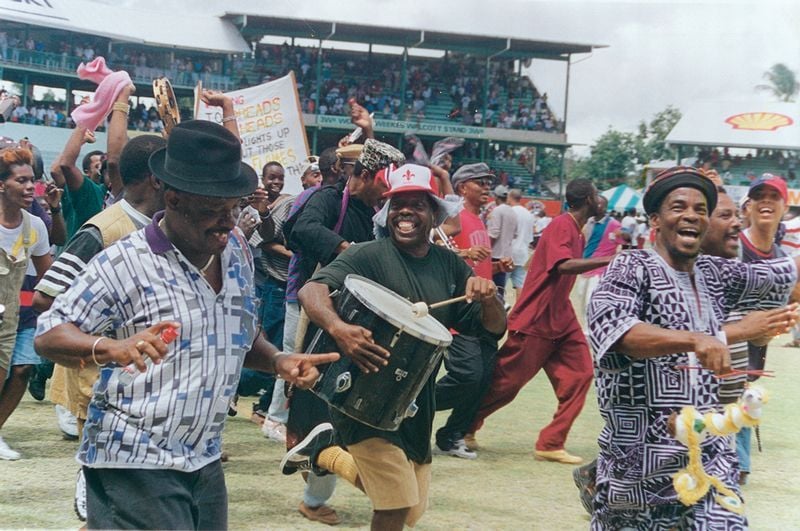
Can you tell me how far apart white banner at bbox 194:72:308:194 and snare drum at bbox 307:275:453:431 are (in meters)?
6.11

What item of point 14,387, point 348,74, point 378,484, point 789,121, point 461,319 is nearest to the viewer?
point 378,484

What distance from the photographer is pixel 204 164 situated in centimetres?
333

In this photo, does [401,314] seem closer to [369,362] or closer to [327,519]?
[369,362]

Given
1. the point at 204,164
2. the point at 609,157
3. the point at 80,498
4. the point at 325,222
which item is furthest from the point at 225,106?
the point at 609,157

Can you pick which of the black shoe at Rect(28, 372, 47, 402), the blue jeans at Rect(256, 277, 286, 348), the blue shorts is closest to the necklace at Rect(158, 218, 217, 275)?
the blue shorts

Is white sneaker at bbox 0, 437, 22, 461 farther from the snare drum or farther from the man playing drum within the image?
the snare drum

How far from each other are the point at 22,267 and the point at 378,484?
333cm

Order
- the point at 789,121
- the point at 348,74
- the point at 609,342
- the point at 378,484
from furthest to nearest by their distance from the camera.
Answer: the point at 789,121 → the point at 348,74 → the point at 378,484 → the point at 609,342

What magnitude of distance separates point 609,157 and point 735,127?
18.6 m

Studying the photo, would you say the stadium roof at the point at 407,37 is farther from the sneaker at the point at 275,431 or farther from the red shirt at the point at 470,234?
the sneaker at the point at 275,431

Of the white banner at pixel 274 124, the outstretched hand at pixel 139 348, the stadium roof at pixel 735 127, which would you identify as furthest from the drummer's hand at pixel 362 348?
the stadium roof at pixel 735 127

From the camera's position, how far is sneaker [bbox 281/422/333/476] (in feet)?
17.2

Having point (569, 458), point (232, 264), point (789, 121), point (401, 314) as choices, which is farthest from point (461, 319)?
point (789, 121)

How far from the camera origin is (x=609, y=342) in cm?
371
